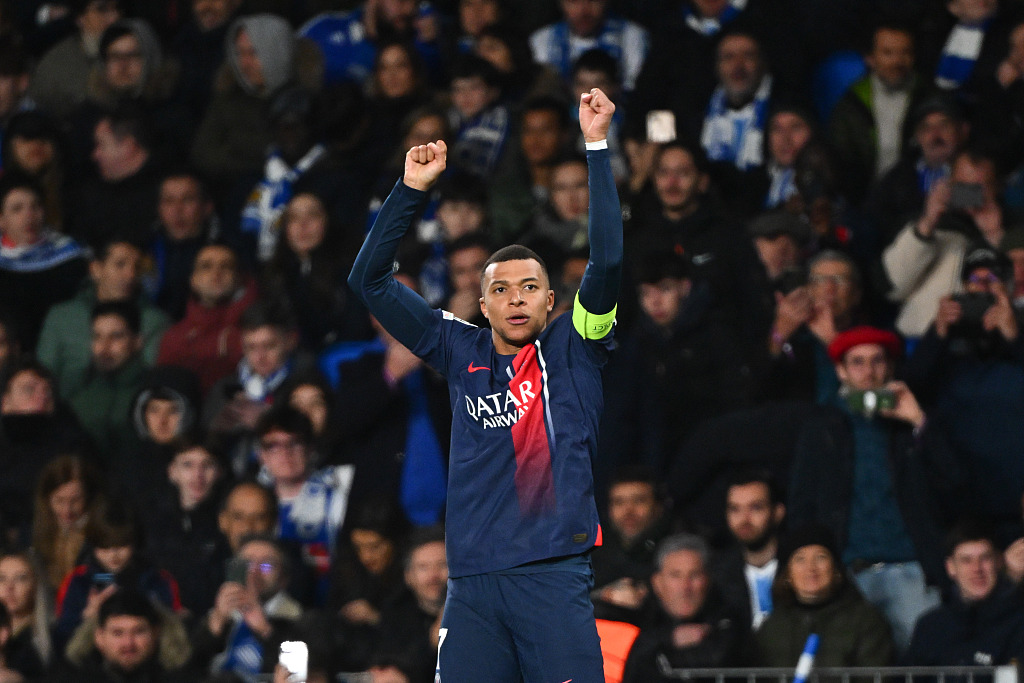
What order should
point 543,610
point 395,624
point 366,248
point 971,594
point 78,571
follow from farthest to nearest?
point 78,571, point 395,624, point 971,594, point 366,248, point 543,610

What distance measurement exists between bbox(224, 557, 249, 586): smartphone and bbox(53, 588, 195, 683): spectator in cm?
39

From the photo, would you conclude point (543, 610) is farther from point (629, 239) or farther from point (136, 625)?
point (629, 239)

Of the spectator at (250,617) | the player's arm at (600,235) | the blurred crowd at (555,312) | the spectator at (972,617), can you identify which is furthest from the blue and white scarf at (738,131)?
the player's arm at (600,235)

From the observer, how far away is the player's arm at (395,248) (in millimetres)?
5891

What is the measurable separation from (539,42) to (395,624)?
4.95 metres

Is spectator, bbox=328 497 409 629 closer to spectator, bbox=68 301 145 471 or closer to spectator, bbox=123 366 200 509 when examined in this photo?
spectator, bbox=123 366 200 509

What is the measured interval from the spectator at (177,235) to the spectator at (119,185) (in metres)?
0.26

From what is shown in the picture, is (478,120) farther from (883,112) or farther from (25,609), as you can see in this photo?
(25,609)

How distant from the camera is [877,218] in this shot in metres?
10.3

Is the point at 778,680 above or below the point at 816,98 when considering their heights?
below

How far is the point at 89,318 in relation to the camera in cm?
1123

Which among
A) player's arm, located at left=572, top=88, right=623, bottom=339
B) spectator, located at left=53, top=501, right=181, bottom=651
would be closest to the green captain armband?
player's arm, located at left=572, top=88, right=623, bottom=339

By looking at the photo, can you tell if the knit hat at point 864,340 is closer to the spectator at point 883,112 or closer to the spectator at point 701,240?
the spectator at point 701,240

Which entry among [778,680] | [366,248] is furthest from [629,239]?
[366,248]
